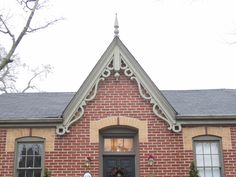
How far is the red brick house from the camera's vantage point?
12.0 m

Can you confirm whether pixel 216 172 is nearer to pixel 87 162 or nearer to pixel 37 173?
pixel 87 162

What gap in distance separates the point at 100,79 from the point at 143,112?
1828 millimetres

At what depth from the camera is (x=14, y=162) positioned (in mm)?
12125

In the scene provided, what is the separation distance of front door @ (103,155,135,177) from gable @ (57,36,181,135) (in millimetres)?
1706

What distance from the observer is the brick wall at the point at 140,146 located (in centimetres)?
1195

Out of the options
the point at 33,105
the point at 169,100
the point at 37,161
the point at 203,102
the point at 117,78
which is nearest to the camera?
the point at 37,161

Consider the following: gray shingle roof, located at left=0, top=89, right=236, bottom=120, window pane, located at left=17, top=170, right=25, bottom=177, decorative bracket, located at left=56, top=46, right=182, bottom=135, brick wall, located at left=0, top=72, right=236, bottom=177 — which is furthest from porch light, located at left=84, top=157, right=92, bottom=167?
window pane, located at left=17, top=170, right=25, bottom=177

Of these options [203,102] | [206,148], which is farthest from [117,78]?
[206,148]

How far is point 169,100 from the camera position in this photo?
14.3m

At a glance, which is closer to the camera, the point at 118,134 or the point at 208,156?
the point at 208,156

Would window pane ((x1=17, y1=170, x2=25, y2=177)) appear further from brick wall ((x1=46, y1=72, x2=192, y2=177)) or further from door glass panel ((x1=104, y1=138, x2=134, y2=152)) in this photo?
door glass panel ((x1=104, y1=138, x2=134, y2=152))

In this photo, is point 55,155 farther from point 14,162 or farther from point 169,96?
point 169,96

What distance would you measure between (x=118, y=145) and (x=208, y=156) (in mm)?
2993

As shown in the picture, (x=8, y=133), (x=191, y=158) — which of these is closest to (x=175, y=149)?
(x=191, y=158)
